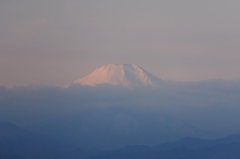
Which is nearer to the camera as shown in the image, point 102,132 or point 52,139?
point 52,139

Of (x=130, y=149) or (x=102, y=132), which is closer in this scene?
(x=130, y=149)

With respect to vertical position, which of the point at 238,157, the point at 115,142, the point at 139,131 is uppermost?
the point at 139,131

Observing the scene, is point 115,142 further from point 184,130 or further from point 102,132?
point 184,130

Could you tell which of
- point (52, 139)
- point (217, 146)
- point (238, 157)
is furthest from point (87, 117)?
point (238, 157)

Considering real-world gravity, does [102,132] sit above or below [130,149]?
above

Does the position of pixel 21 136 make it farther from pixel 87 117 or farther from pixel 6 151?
pixel 87 117

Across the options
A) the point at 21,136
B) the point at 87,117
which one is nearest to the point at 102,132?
the point at 87,117

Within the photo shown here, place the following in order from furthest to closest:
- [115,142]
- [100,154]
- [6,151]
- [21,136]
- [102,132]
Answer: [102,132] → [115,142] → [21,136] → [100,154] → [6,151]

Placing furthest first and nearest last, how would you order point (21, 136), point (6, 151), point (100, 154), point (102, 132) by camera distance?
1. point (102, 132)
2. point (21, 136)
3. point (100, 154)
4. point (6, 151)

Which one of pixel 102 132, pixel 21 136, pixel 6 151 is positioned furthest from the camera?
pixel 102 132
